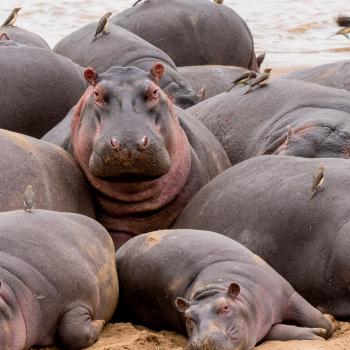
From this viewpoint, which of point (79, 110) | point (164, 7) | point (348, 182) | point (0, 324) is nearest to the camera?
point (0, 324)

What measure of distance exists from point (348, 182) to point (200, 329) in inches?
73.6

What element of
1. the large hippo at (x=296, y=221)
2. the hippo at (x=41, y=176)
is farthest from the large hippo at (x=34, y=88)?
the large hippo at (x=296, y=221)

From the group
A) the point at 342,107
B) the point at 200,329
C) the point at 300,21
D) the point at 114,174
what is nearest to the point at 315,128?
the point at 342,107

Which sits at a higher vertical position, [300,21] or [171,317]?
[171,317]

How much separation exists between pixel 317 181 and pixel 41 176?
5.70 ft

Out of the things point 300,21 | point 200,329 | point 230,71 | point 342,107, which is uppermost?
point 200,329

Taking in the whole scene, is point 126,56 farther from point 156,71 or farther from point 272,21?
point 272,21

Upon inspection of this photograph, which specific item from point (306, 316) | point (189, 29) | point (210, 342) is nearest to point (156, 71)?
point (306, 316)

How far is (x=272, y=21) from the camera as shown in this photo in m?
22.2

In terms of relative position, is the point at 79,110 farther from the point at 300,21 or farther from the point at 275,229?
the point at 300,21

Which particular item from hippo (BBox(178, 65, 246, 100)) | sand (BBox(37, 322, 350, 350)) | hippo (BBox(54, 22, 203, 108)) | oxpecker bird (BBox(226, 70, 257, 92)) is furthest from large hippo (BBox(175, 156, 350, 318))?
hippo (BBox(178, 65, 246, 100))

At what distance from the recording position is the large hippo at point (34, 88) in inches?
379

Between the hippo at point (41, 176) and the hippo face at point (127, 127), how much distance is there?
158 mm

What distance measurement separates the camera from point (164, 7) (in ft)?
42.2
